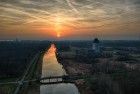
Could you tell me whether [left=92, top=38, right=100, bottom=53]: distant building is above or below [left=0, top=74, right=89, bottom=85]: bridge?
above

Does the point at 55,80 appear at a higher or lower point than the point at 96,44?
lower

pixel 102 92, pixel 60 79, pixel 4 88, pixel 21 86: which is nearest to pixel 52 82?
pixel 60 79

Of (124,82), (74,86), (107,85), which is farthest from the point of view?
(74,86)

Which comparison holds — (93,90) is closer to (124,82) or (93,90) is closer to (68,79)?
(124,82)

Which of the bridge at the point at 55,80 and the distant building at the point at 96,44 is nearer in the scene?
the bridge at the point at 55,80

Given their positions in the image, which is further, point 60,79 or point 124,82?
point 60,79

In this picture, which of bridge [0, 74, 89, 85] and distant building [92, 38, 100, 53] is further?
distant building [92, 38, 100, 53]

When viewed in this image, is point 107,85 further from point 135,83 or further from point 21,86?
point 21,86

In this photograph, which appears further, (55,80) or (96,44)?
(96,44)

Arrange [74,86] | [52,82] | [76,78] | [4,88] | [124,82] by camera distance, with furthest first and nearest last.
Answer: [76,78] → [52,82] → [74,86] → [4,88] → [124,82]

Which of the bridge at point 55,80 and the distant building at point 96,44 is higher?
the distant building at point 96,44
